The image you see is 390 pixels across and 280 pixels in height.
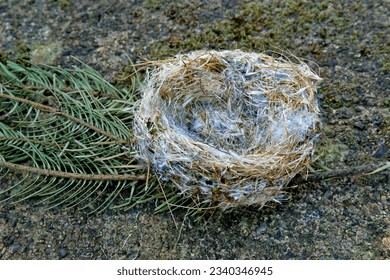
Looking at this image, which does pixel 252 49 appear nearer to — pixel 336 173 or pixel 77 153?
pixel 336 173

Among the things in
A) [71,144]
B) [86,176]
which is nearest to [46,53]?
[71,144]

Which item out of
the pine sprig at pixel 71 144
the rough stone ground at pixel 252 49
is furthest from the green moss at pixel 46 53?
the pine sprig at pixel 71 144

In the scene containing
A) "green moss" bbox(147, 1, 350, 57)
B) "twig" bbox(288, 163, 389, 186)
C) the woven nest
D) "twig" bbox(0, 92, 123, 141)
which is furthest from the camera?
"green moss" bbox(147, 1, 350, 57)

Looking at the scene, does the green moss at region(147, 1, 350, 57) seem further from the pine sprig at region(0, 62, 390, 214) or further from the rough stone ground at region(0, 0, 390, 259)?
the pine sprig at region(0, 62, 390, 214)

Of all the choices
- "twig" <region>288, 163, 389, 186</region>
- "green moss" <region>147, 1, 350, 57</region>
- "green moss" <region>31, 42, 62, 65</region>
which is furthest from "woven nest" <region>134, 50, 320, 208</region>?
"green moss" <region>31, 42, 62, 65</region>

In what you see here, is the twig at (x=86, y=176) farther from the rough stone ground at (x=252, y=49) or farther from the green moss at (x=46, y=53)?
the green moss at (x=46, y=53)

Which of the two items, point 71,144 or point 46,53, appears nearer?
point 71,144
